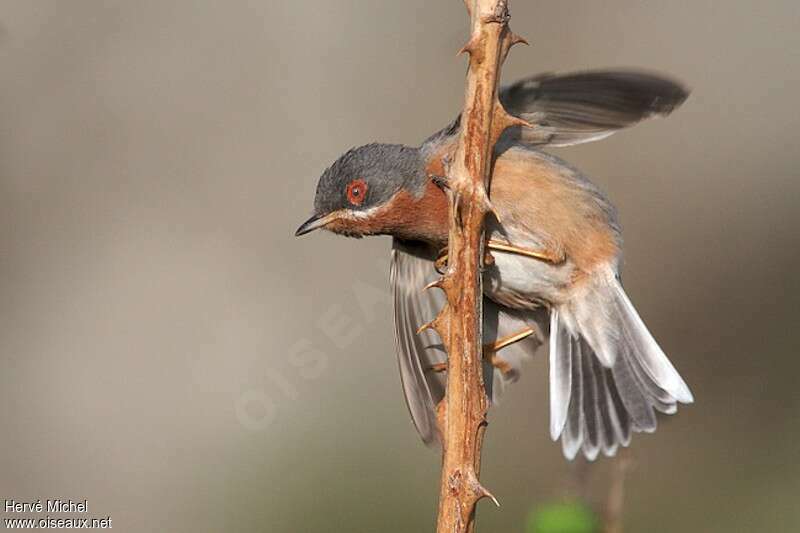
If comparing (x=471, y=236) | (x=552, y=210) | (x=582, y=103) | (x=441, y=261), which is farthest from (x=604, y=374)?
(x=471, y=236)

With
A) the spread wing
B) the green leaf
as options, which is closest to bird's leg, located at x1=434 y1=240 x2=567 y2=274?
the spread wing

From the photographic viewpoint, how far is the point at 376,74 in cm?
792

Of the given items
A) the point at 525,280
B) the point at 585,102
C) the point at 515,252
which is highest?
the point at 585,102

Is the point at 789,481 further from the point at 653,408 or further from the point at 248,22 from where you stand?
the point at 248,22

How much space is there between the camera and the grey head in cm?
454

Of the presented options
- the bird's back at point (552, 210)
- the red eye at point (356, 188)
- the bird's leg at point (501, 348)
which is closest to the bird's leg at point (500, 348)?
the bird's leg at point (501, 348)

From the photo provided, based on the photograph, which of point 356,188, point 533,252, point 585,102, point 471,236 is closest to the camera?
point 471,236

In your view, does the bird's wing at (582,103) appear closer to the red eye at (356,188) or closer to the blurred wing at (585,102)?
the blurred wing at (585,102)

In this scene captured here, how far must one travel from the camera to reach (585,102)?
479 centimetres

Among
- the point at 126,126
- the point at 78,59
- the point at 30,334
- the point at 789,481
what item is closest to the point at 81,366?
the point at 30,334

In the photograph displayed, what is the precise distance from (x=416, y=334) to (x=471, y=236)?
195 cm

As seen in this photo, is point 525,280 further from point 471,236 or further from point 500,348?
point 471,236

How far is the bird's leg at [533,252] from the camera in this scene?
458cm

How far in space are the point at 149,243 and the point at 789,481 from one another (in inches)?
204
